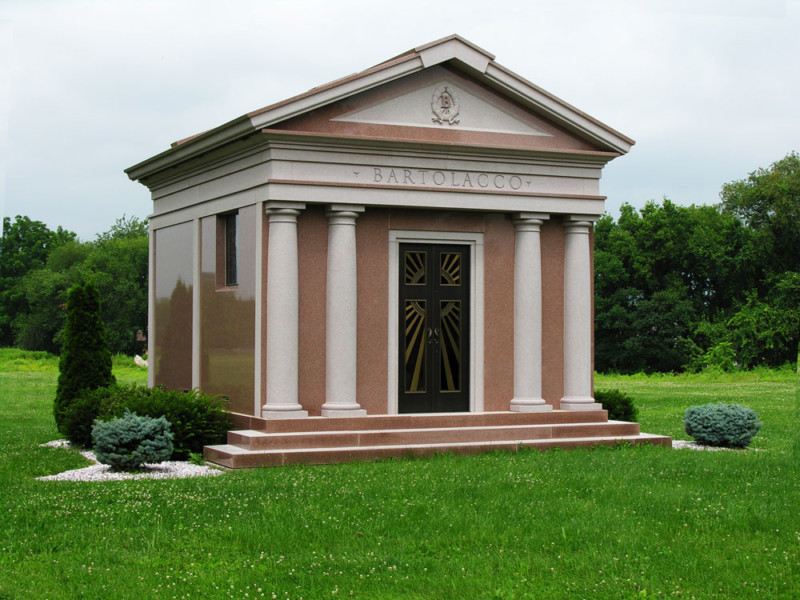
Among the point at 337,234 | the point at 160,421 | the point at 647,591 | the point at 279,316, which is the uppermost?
the point at 337,234

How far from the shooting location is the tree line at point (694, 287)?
→ 4722cm

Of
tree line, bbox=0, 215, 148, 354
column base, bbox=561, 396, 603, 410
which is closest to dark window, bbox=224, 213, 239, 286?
column base, bbox=561, 396, 603, 410

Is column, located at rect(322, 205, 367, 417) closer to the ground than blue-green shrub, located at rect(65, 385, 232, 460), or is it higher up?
higher up

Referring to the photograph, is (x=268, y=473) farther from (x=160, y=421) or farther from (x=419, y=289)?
(x=419, y=289)

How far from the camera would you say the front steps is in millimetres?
13750

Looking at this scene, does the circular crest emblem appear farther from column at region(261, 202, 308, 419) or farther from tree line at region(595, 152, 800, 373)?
tree line at region(595, 152, 800, 373)

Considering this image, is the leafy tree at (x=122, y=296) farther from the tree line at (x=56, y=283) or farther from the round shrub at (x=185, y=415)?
the round shrub at (x=185, y=415)

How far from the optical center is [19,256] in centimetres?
6188

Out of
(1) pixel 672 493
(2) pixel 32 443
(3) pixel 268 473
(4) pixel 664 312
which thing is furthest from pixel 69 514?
(4) pixel 664 312

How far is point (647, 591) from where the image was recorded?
792 cm

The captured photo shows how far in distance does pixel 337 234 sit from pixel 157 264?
557 cm

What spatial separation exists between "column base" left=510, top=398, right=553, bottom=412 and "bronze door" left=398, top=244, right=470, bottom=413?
0.78 m

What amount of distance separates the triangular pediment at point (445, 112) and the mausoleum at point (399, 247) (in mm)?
25

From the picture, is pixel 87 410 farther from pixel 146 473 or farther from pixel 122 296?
pixel 122 296
